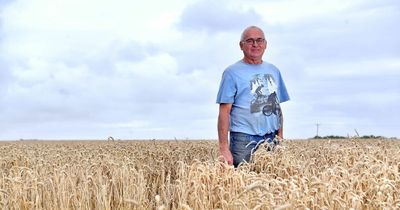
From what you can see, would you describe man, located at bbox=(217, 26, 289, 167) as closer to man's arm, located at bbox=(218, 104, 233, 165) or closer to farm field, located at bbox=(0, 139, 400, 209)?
man's arm, located at bbox=(218, 104, 233, 165)

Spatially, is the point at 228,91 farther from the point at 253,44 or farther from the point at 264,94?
the point at 253,44

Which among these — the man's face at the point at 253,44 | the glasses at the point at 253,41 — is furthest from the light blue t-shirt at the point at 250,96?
the glasses at the point at 253,41

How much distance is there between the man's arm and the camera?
7609 mm

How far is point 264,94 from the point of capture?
7.72 metres

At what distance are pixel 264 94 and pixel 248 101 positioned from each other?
0.21 meters

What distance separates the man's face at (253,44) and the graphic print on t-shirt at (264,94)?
0.24m

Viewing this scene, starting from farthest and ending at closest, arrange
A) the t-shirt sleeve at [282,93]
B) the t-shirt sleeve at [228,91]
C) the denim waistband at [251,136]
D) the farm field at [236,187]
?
1. the t-shirt sleeve at [282,93]
2. the denim waistband at [251,136]
3. the t-shirt sleeve at [228,91]
4. the farm field at [236,187]

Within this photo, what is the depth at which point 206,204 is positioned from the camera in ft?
21.6

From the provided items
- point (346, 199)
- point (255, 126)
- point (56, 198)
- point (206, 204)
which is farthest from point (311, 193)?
point (56, 198)

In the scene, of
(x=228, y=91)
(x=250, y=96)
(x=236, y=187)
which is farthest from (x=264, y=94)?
(x=236, y=187)

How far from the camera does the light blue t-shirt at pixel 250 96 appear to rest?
7629 millimetres

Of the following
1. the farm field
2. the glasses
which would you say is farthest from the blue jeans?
the glasses

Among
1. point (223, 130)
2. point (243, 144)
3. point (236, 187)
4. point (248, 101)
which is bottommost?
point (236, 187)

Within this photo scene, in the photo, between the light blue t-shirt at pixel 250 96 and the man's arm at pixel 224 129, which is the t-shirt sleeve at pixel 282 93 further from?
the man's arm at pixel 224 129
